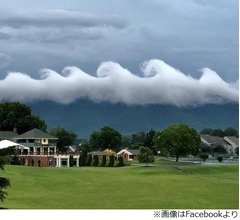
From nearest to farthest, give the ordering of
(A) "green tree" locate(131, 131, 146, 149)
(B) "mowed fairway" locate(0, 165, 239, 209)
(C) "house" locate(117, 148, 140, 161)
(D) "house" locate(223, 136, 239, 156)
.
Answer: (B) "mowed fairway" locate(0, 165, 239, 209) < (D) "house" locate(223, 136, 239, 156) < (C) "house" locate(117, 148, 140, 161) < (A) "green tree" locate(131, 131, 146, 149)

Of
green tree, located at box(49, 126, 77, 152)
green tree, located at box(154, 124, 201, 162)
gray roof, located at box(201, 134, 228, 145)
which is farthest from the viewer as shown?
green tree, located at box(49, 126, 77, 152)

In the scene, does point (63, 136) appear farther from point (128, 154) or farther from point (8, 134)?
point (8, 134)

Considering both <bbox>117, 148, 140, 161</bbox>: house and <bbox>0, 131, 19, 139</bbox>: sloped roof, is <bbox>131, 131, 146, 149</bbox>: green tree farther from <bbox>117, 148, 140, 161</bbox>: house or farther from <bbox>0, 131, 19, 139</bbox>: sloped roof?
<bbox>0, 131, 19, 139</bbox>: sloped roof

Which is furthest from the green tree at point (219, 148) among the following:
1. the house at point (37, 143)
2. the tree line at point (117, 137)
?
the house at point (37, 143)

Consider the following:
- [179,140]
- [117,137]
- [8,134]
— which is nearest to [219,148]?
[179,140]

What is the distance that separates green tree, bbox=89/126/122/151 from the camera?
6181cm

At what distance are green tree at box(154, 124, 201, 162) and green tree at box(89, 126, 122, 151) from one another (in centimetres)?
1341

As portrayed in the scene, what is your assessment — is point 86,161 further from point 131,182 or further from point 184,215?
point 184,215

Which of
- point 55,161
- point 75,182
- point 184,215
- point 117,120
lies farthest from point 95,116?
point 184,215

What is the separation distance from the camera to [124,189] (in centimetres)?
2705

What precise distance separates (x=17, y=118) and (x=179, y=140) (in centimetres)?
2081

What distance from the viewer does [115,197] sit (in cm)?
2402

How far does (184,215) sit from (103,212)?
1.90 meters

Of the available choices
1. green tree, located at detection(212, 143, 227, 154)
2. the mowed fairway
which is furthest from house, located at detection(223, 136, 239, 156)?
the mowed fairway
